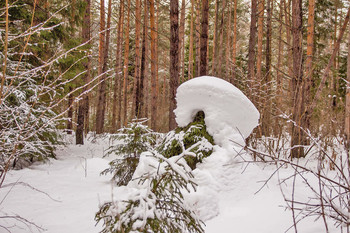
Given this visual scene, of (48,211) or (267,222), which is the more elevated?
(267,222)

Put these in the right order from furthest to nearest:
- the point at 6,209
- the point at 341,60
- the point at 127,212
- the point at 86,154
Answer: the point at 341,60 → the point at 86,154 → the point at 6,209 → the point at 127,212

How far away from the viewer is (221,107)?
3.53m

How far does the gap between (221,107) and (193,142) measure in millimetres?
660

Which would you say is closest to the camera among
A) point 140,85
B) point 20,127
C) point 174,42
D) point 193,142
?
point 20,127

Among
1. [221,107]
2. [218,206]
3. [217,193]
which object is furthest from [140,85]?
[218,206]

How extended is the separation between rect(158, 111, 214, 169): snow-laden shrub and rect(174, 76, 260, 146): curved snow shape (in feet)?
0.35

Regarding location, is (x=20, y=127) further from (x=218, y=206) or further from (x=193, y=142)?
(x=218, y=206)

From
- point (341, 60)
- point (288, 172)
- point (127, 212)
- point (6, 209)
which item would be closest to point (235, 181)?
point (288, 172)

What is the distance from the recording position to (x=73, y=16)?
6.74 metres

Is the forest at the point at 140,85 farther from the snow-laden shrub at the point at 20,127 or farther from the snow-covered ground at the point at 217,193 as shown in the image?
the snow-covered ground at the point at 217,193

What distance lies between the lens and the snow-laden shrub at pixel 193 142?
11.2 feet

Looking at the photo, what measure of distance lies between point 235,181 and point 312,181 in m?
1.39

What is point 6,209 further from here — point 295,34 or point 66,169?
point 295,34

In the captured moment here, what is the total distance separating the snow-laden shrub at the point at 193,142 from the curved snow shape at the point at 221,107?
Result: 11 centimetres
